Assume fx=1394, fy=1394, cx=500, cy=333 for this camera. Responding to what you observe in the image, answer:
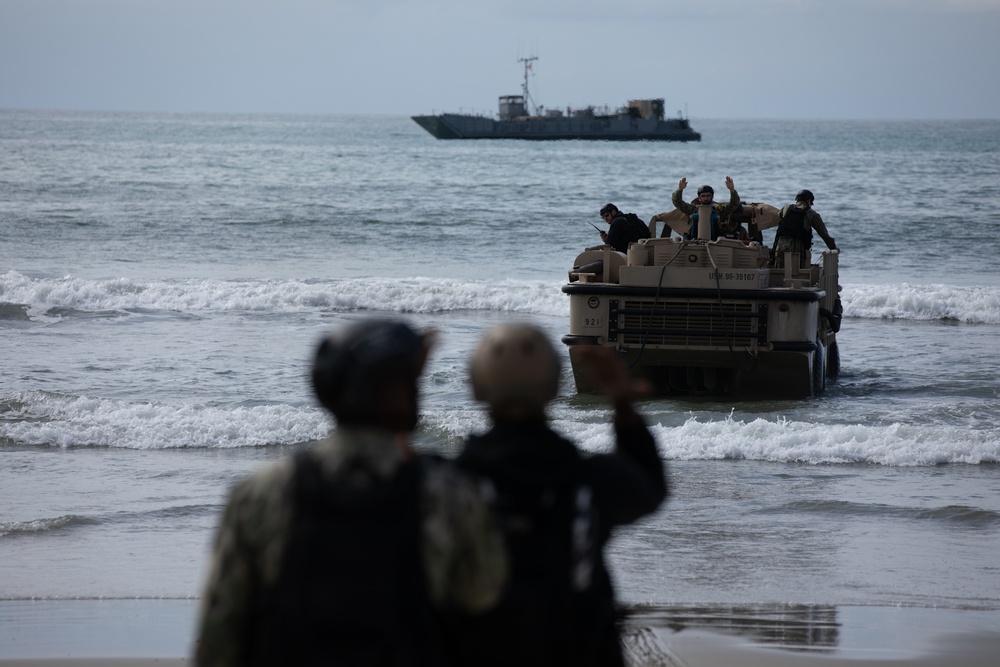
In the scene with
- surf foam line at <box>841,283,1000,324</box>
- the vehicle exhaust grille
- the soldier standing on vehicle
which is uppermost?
the soldier standing on vehicle

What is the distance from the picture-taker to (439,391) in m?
14.0

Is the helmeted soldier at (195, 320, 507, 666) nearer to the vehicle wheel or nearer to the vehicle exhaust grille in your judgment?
the vehicle exhaust grille

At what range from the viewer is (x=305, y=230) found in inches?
1415

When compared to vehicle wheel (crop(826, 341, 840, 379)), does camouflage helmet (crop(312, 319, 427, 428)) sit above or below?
above

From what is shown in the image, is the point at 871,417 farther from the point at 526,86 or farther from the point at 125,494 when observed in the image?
the point at 526,86

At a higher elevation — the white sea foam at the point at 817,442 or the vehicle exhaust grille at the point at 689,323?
the vehicle exhaust grille at the point at 689,323

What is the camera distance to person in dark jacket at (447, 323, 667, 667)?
8.34 feet

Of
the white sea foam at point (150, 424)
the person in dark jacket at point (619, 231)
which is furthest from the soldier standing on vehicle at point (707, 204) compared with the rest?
the white sea foam at point (150, 424)

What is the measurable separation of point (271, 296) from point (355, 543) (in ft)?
68.7

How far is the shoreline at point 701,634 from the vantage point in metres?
5.45

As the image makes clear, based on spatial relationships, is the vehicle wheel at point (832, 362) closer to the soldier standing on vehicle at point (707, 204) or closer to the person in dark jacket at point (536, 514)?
the soldier standing on vehicle at point (707, 204)

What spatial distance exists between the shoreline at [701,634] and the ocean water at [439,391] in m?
0.17

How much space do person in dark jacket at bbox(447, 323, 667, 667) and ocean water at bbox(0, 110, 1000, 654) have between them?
378cm

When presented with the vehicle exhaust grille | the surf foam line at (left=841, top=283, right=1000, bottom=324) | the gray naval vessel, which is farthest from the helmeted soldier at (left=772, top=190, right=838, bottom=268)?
the gray naval vessel
